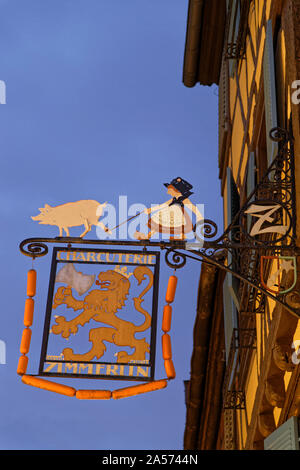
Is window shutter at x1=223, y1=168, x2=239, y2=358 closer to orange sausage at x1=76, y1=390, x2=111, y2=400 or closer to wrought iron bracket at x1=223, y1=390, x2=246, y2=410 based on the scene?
wrought iron bracket at x1=223, y1=390, x2=246, y2=410

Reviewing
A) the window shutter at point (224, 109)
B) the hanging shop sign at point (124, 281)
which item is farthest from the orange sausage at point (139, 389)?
the window shutter at point (224, 109)

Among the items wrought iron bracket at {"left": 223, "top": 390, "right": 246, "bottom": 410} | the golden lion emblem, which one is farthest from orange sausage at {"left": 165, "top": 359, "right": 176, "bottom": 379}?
wrought iron bracket at {"left": 223, "top": 390, "right": 246, "bottom": 410}

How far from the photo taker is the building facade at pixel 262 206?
5.47m

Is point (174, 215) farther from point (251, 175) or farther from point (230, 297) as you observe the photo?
point (230, 297)

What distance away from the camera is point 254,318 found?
7.96m

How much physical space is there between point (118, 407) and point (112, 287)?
5662cm

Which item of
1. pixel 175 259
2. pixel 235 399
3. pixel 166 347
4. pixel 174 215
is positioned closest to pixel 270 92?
pixel 174 215

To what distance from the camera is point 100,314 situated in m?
6.07

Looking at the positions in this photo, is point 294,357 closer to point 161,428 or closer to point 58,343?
point 58,343

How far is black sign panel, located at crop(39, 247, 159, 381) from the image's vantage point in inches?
231

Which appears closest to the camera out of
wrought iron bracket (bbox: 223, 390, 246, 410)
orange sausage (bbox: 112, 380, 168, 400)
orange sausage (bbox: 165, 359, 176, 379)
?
orange sausage (bbox: 112, 380, 168, 400)

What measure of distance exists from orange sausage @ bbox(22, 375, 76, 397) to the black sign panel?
0.07 m

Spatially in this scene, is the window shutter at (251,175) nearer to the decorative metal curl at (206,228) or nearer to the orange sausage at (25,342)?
the decorative metal curl at (206,228)
